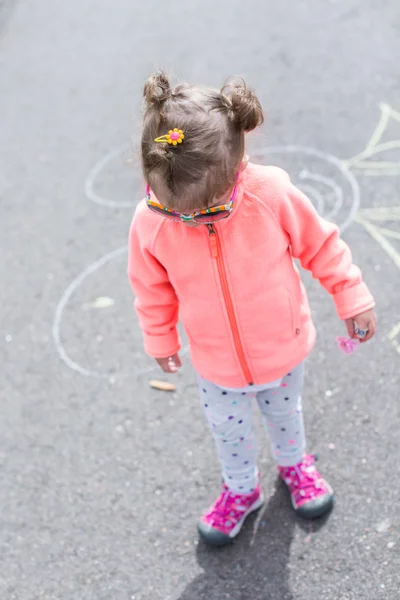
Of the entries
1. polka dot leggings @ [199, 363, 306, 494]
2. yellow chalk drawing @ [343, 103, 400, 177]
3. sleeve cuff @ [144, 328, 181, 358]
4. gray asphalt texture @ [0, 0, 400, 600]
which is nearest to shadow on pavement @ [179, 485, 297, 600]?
gray asphalt texture @ [0, 0, 400, 600]

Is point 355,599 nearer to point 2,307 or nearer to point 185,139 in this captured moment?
point 185,139

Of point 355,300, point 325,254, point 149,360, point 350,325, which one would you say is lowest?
point 149,360

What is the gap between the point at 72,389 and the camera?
2.91 m

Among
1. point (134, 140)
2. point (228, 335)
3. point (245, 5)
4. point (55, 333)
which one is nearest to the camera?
point (134, 140)

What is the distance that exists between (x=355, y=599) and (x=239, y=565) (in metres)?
0.37

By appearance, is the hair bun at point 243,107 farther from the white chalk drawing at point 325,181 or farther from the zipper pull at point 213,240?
the white chalk drawing at point 325,181

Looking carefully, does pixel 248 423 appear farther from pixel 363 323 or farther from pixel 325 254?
pixel 325 254

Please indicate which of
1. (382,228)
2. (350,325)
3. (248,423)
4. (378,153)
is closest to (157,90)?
(350,325)

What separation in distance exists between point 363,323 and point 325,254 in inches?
8.8

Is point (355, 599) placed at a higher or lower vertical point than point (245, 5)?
lower

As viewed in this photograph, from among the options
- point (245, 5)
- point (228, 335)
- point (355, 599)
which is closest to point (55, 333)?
point (228, 335)

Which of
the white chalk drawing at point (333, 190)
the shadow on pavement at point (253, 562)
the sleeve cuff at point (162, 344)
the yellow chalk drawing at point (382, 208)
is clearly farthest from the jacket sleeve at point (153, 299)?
the yellow chalk drawing at point (382, 208)

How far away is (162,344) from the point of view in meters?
2.00

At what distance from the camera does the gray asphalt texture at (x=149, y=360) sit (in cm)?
229
